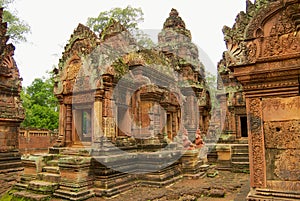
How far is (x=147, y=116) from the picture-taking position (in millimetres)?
9266

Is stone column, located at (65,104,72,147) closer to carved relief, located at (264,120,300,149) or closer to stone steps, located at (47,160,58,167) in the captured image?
stone steps, located at (47,160,58,167)

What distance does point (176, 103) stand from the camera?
42.6 feet

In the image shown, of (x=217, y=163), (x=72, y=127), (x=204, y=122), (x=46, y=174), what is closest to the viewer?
(x=46, y=174)

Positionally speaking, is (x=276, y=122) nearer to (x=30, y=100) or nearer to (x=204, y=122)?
(x=204, y=122)

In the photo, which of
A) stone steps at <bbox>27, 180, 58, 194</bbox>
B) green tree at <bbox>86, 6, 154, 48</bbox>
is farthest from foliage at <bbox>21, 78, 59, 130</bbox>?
stone steps at <bbox>27, 180, 58, 194</bbox>

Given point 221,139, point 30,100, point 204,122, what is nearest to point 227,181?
point 221,139

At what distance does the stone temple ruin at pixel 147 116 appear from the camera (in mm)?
3705

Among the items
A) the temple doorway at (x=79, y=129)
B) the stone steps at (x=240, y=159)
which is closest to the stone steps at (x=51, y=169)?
the temple doorway at (x=79, y=129)

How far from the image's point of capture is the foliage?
22344mm

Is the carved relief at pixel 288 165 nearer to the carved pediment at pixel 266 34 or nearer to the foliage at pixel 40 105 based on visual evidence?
the carved pediment at pixel 266 34

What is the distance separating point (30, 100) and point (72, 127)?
18780 millimetres

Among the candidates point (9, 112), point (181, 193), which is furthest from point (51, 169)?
point (9, 112)

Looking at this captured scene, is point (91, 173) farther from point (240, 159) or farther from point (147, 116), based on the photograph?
point (240, 159)

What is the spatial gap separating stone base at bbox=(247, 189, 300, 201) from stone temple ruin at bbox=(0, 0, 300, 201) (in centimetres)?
1
